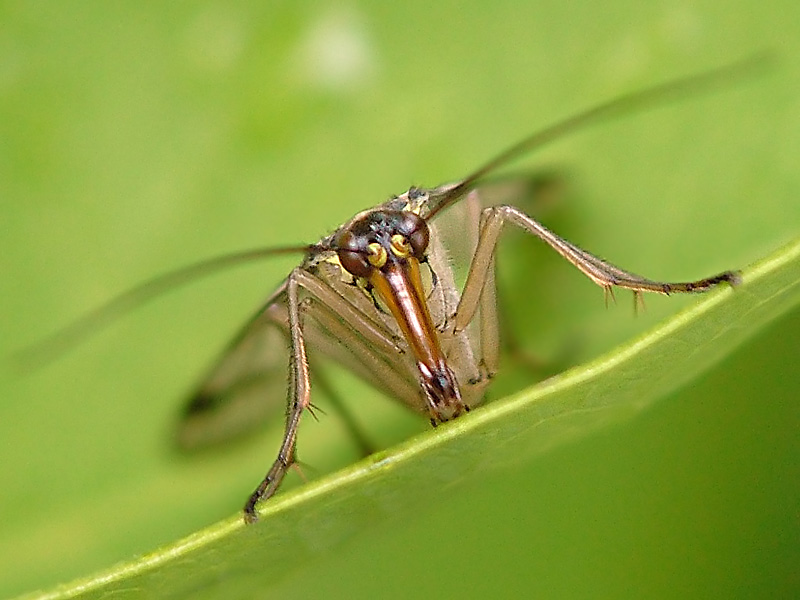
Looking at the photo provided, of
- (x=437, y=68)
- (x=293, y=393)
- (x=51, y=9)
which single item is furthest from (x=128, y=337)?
(x=437, y=68)

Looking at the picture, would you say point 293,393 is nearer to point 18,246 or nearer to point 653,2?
point 18,246

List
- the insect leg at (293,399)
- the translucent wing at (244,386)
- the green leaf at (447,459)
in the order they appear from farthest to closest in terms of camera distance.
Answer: the translucent wing at (244,386), the insect leg at (293,399), the green leaf at (447,459)

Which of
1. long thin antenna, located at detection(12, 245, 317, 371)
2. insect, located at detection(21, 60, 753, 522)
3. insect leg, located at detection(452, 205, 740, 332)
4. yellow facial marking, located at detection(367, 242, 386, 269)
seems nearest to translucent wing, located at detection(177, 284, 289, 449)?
insect, located at detection(21, 60, 753, 522)

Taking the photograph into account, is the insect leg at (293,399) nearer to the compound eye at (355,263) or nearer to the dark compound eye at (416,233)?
the compound eye at (355,263)

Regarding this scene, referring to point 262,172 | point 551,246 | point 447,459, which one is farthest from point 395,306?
point 447,459

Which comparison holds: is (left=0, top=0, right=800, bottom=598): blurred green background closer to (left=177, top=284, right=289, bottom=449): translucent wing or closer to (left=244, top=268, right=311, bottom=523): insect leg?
(left=177, top=284, right=289, bottom=449): translucent wing

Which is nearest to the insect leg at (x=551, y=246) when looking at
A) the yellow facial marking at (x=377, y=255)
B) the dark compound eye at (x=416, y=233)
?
the dark compound eye at (x=416, y=233)
